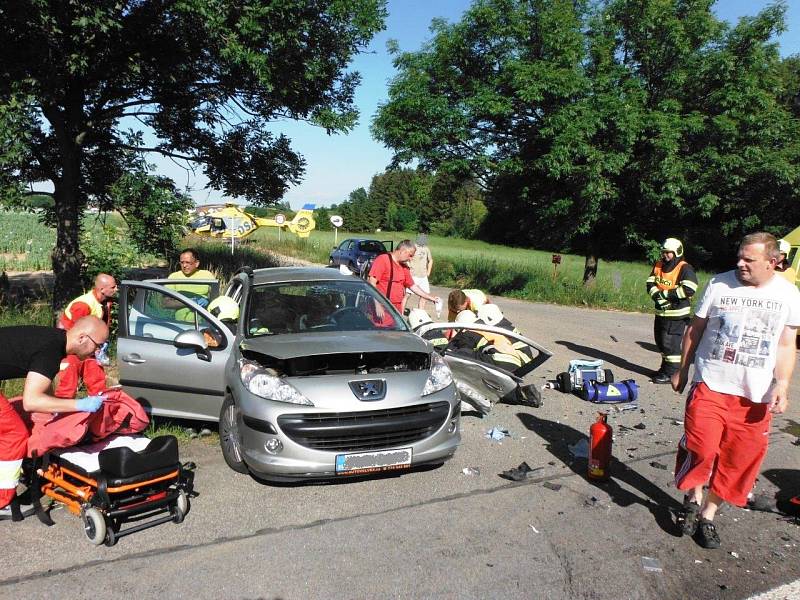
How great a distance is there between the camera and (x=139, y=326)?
5555 mm

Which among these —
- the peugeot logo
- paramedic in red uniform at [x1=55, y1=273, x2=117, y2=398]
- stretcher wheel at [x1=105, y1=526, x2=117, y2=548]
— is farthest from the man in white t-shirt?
paramedic in red uniform at [x1=55, y1=273, x2=117, y2=398]

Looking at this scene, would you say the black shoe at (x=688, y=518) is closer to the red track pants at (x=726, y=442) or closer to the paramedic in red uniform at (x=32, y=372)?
the red track pants at (x=726, y=442)

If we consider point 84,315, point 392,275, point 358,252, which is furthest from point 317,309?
point 358,252

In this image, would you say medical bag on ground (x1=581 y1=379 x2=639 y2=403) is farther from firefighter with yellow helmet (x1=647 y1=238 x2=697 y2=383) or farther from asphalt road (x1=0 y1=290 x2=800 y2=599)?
asphalt road (x1=0 y1=290 x2=800 y2=599)

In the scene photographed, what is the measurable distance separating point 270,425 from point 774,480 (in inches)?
162

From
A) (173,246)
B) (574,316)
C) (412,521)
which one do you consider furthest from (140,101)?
(574,316)

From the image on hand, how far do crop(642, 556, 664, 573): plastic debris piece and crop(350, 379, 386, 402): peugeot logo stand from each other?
192 centimetres

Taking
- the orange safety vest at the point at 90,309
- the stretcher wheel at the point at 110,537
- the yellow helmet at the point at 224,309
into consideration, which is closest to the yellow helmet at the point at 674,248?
the yellow helmet at the point at 224,309

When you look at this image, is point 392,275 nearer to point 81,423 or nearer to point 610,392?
point 610,392

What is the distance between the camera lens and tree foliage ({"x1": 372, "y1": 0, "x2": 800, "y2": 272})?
53.3 feet

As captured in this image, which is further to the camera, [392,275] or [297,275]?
[392,275]

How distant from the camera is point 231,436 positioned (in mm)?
4664

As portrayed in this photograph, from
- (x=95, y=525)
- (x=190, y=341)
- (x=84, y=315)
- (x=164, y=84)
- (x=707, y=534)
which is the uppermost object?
(x=164, y=84)

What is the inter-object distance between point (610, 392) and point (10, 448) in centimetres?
608
